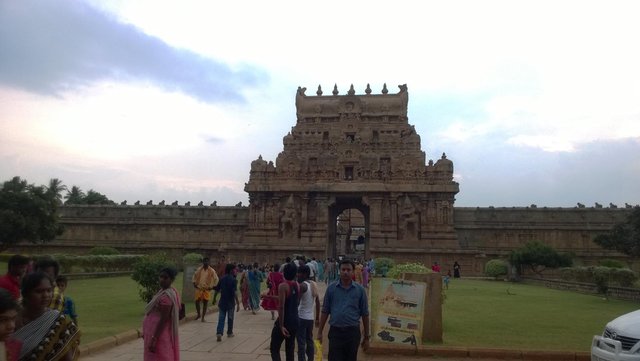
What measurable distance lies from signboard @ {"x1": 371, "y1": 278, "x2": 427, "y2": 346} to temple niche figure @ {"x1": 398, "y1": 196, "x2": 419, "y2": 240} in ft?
96.1

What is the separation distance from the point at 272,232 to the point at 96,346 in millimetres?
31287

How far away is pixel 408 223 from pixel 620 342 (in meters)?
32.1

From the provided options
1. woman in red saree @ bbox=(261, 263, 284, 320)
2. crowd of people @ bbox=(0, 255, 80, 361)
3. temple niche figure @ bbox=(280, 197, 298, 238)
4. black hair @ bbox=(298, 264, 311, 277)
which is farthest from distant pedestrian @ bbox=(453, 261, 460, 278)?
crowd of people @ bbox=(0, 255, 80, 361)

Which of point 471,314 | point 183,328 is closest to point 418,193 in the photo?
point 471,314

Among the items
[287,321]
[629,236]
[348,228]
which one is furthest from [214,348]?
[348,228]

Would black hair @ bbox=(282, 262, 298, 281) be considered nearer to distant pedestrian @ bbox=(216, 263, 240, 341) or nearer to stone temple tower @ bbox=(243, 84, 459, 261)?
distant pedestrian @ bbox=(216, 263, 240, 341)

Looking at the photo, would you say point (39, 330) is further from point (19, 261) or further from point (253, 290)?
point (253, 290)

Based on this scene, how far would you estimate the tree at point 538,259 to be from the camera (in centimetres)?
3488

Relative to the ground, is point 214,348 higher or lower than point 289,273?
lower

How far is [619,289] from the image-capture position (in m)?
23.3

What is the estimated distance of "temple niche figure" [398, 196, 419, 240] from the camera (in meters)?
39.1

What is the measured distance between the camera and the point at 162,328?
→ 20.6ft

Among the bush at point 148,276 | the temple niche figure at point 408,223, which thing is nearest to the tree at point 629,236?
the temple niche figure at point 408,223

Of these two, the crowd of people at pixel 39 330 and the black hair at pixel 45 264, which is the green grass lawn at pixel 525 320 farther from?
the crowd of people at pixel 39 330
